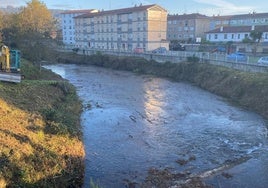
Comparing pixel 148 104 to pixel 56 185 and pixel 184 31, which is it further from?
pixel 184 31

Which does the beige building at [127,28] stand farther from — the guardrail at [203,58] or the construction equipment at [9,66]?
the construction equipment at [9,66]

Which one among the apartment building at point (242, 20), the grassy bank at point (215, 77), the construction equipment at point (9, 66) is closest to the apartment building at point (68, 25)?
the apartment building at point (242, 20)

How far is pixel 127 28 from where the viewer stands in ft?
257

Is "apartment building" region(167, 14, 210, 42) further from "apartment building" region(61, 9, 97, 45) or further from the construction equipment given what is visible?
the construction equipment

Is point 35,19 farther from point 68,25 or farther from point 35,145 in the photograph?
point 68,25

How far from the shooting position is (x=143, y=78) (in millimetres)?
45844

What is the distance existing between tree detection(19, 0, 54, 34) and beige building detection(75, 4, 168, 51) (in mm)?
23069

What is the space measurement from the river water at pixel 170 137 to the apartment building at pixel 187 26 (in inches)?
2291

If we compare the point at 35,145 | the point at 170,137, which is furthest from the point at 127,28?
the point at 35,145

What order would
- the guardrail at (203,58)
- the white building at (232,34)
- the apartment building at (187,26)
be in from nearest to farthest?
the guardrail at (203,58)
the white building at (232,34)
the apartment building at (187,26)

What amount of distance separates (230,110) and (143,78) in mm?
20105

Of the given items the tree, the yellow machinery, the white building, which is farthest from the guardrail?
the white building

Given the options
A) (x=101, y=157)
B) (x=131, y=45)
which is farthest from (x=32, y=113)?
(x=131, y=45)

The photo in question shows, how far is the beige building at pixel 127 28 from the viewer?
72.6 meters
